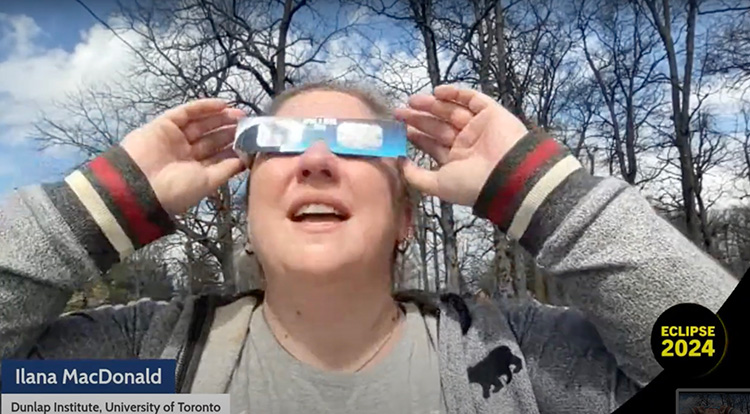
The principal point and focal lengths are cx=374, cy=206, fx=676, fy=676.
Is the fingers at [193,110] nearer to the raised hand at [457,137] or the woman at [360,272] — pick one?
the woman at [360,272]

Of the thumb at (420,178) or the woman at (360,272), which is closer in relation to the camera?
the woman at (360,272)

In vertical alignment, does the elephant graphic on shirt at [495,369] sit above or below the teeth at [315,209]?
below

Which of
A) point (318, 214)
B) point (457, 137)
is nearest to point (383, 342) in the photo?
point (318, 214)

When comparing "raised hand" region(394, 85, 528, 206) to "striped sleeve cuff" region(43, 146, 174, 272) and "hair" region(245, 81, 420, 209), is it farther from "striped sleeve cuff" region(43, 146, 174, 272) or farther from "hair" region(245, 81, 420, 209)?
"striped sleeve cuff" region(43, 146, 174, 272)

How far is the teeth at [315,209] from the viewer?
3.19 feet

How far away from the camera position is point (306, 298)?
1.01 metres

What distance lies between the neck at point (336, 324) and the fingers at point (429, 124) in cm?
24

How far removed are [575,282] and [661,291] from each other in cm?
11

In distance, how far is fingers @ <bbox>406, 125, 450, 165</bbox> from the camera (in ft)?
3.59

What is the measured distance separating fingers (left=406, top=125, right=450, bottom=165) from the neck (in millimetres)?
211

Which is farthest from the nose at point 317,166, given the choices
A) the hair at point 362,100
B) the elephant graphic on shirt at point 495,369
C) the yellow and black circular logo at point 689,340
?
the yellow and black circular logo at point 689,340

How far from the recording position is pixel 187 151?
1.09m

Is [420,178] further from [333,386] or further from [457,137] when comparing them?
[333,386]

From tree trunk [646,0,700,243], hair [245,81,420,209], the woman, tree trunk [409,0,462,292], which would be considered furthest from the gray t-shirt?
tree trunk [646,0,700,243]
